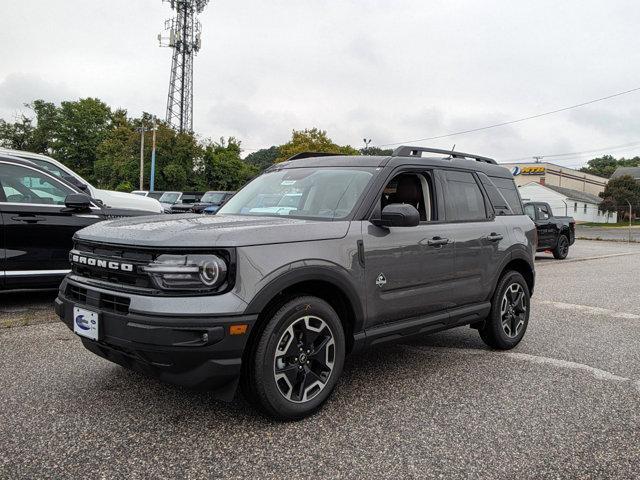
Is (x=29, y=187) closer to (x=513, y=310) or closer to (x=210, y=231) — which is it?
Answer: (x=210, y=231)

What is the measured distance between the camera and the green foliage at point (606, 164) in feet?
381

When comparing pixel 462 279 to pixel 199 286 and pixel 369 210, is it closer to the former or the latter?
pixel 369 210

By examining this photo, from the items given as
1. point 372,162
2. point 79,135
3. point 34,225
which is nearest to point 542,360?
point 372,162

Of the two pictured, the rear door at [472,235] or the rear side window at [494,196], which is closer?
the rear door at [472,235]

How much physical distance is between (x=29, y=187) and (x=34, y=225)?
1.50ft

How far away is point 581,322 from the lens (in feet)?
21.0

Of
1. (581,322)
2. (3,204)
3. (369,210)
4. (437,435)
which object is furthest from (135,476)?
(581,322)

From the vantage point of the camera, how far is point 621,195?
59.4 meters

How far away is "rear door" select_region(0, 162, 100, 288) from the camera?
5.82 metres

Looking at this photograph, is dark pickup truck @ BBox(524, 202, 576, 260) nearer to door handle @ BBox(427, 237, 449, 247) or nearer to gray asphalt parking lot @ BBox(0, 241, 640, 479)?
gray asphalt parking lot @ BBox(0, 241, 640, 479)

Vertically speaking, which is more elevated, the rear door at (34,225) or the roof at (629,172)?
the roof at (629,172)

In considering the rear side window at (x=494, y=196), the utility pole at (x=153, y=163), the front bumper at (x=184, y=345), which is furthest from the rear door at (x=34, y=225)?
the utility pole at (x=153, y=163)

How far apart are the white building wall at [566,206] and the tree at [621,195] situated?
2.81 m

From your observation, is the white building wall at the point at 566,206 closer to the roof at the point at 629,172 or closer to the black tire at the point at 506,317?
the roof at the point at 629,172
